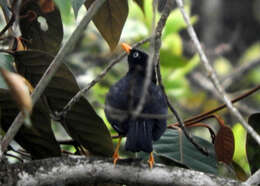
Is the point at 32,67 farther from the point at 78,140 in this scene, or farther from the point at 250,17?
the point at 250,17

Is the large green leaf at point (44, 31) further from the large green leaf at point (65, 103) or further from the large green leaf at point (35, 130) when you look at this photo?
the large green leaf at point (35, 130)

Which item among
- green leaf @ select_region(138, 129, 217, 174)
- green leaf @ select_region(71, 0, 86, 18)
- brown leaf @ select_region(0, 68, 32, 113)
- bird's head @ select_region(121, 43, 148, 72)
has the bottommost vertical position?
green leaf @ select_region(138, 129, 217, 174)

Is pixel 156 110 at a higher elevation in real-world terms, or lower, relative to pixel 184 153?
A: higher

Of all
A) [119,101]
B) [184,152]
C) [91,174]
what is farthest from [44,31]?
[184,152]

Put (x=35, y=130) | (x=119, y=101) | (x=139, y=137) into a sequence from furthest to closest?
1. (x=119, y=101)
2. (x=139, y=137)
3. (x=35, y=130)

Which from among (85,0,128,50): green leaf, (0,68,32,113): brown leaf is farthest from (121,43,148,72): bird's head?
(0,68,32,113): brown leaf

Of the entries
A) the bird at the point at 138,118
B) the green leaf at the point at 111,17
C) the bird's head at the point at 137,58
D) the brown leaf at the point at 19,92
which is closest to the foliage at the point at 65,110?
the green leaf at the point at 111,17

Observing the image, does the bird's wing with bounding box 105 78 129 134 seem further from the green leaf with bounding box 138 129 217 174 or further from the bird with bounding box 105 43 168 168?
the green leaf with bounding box 138 129 217 174

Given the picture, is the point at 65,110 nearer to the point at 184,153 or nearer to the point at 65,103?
the point at 65,103
